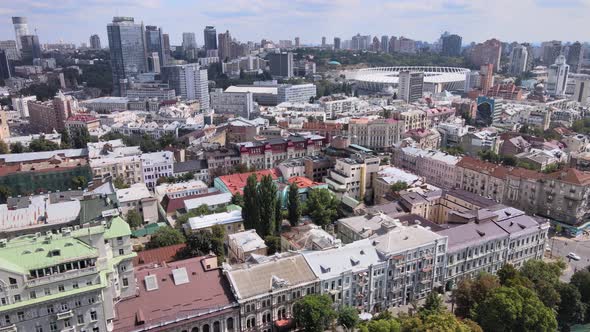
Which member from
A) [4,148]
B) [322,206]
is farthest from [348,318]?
[4,148]

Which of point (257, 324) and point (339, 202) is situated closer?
point (257, 324)

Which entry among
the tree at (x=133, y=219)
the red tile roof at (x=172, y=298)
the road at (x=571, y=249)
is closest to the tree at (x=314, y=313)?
the red tile roof at (x=172, y=298)

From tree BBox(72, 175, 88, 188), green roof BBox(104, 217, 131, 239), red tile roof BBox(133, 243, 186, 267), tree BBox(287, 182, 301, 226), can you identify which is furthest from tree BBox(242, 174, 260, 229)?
tree BBox(72, 175, 88, 188)

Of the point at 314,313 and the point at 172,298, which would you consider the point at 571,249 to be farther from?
the point at 172,298

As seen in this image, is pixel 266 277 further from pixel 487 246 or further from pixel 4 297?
pixel 487 246

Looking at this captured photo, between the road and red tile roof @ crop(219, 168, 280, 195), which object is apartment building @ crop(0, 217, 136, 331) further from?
the road

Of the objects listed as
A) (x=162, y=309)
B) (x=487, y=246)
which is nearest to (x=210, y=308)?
(x=162, y=309)
